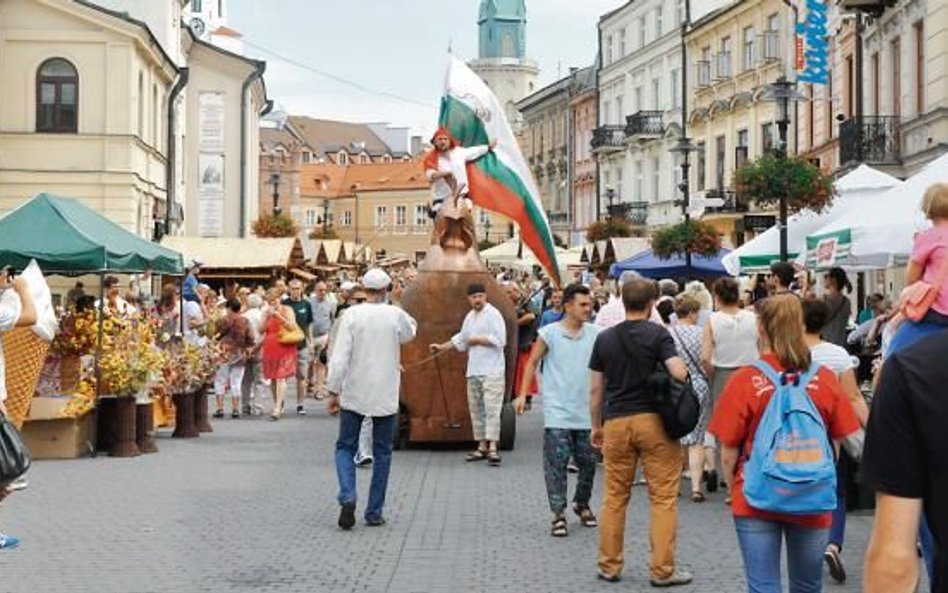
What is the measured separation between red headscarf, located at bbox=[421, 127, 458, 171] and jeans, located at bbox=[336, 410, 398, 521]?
632 cm

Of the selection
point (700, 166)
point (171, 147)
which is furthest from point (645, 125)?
point (171, 147)

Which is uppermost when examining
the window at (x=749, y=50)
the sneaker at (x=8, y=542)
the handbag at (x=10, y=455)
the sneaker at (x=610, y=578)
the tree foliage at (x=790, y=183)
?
the window at (x=749, y=50)

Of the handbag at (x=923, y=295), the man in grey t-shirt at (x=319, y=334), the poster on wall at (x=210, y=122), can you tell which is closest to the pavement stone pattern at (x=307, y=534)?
the handbag at (x=923, y=295)

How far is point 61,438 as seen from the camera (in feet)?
52.4

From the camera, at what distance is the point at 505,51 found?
14475 cm

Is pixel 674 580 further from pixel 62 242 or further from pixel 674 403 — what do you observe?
pixel 62 242

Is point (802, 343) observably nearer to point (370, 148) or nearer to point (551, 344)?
point (551, 344)

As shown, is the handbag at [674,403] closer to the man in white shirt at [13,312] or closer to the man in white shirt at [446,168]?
the man in white shirt at [13,312]

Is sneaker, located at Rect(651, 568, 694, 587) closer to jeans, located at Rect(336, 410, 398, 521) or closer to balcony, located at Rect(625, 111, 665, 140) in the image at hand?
jeans, located at Rect(336, 410, 398, 521)

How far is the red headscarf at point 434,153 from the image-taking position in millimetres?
17406

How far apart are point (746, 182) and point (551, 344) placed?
38.3ft

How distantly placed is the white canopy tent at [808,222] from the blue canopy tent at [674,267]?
A: 21.8 feet

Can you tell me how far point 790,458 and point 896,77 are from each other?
25995mm

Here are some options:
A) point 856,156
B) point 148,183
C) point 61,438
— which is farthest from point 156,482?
point 148,183
